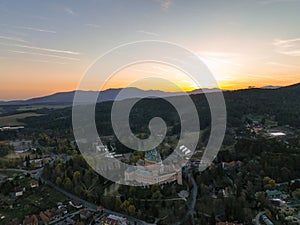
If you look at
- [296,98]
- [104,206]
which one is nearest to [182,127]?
[104,206]

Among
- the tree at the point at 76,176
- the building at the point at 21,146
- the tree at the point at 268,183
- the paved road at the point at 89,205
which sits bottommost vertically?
the paved road at the point at 89,205

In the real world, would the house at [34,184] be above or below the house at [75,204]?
above

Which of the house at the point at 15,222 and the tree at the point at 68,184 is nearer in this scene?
the house at the point at 15,222

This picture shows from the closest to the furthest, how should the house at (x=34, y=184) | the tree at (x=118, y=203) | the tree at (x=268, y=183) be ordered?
the tree at (x=118, y=203), the tree at (x=268, y=183), the house at (x=34, y=184)

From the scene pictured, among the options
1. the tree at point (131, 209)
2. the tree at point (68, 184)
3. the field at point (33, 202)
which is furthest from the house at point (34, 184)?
the tree at point (131, 209)

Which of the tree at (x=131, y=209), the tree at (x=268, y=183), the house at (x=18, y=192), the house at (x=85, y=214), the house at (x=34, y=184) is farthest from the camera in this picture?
the house at (x=34, y=184)

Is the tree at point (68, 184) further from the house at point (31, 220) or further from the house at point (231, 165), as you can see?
the house at point (231, 165)

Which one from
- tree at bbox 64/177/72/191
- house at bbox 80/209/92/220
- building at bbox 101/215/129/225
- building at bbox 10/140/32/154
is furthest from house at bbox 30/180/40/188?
building at bbox 10/140/32/154

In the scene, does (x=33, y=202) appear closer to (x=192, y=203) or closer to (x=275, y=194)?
(x=192, y=203)

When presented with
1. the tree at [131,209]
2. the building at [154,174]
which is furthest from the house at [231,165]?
the tree at [131,209]
